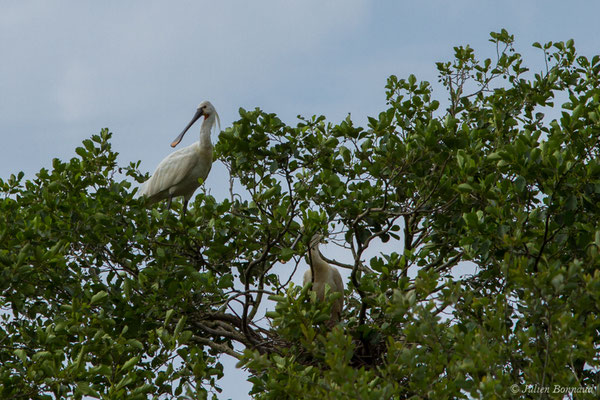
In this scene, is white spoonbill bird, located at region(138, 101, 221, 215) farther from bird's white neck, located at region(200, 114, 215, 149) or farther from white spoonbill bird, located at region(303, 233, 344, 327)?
white spoonbill bird, located at region(303, 233, 344, 327)

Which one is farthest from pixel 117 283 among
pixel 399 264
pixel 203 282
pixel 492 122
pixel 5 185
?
pixel 492 122

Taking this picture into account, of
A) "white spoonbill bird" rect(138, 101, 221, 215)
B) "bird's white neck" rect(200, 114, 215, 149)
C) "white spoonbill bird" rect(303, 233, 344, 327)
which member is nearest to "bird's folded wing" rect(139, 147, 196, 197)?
"white spoonbill bird" rect(138, 101, 221, 215)

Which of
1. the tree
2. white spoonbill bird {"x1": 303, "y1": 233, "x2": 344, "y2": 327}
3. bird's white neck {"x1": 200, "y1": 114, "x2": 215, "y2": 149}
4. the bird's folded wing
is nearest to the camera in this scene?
the tree

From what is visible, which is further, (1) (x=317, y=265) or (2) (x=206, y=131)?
(2) (x=206, y=131)

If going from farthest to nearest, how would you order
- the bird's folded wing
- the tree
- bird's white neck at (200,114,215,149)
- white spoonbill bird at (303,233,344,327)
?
bird's white neck at (200,114,215,149) < the bird's folded wing < white spoonbill bird at (303,233,344,327) < the tree

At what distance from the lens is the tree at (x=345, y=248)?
4.78 meters

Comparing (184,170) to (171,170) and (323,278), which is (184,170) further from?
(323,278)

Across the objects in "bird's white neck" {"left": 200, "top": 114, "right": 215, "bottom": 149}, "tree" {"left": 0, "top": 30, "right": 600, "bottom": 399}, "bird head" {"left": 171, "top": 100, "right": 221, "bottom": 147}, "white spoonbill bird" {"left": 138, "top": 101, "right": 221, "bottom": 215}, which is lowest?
"tree" {"left": 0, "top": 30, "right": 600, "bottom": 399}

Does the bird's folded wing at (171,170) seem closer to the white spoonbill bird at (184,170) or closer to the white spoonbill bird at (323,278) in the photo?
the white spoonbill bird at (184,170)

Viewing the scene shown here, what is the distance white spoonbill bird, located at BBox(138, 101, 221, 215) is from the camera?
1031cm

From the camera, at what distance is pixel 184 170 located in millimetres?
10273

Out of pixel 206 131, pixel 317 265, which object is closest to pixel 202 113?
pixel 206 131

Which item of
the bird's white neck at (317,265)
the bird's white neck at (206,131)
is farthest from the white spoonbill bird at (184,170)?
the bird's white neck at (317,265)

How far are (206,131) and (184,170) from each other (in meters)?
0.62
